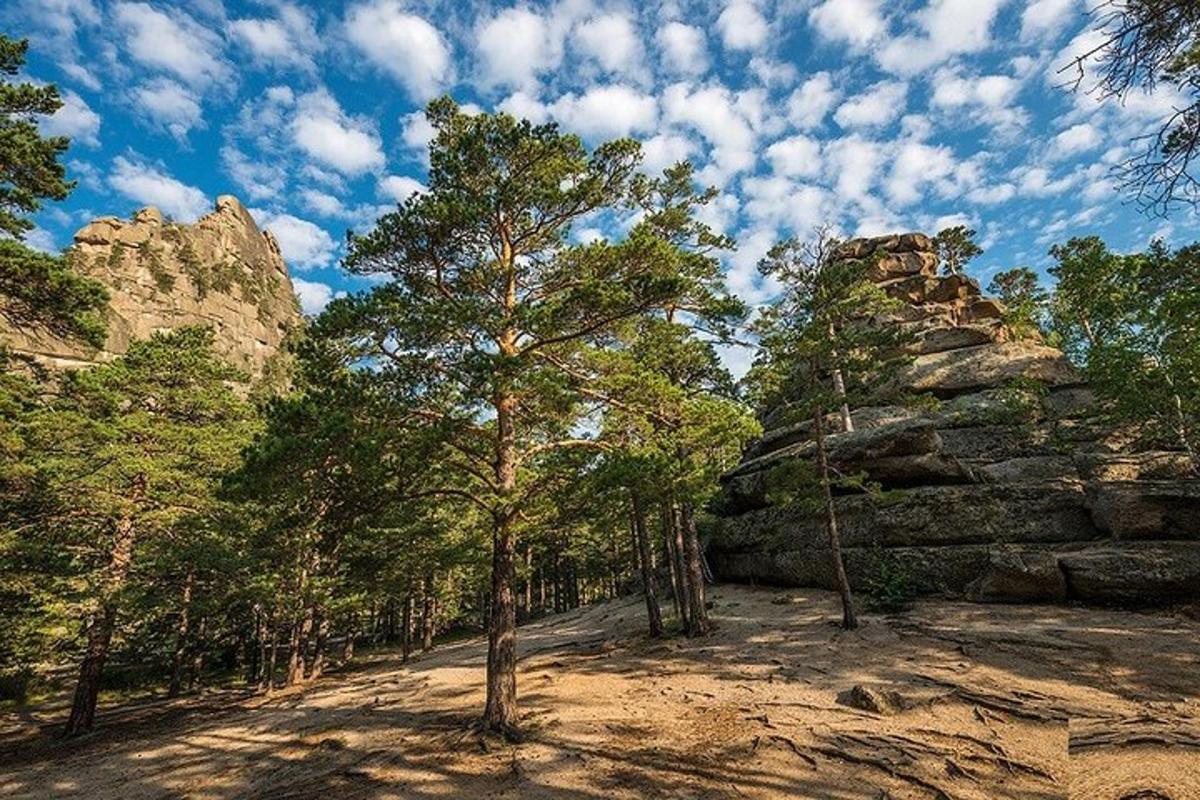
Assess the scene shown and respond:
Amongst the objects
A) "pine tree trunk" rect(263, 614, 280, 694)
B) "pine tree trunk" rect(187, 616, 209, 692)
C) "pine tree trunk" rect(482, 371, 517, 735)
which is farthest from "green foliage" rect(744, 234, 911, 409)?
"pine tree trunk" rect(187, 616, 209, 692)

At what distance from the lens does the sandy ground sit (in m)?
6.88

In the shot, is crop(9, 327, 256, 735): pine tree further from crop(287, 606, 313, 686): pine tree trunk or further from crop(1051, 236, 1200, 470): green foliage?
crop(1051, 236, 1200, 470): green foliage

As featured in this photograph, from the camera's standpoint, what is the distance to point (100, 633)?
51.6 ft

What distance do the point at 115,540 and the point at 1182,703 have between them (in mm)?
25531

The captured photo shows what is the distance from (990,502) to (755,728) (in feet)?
51.6

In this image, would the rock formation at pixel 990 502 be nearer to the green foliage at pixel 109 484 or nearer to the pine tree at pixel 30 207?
the pine tree at pixel 30 207

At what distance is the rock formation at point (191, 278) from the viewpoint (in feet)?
215

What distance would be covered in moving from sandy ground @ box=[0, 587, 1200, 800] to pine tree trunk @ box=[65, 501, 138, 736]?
3.02 ft

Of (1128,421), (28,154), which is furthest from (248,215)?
(1128,421)

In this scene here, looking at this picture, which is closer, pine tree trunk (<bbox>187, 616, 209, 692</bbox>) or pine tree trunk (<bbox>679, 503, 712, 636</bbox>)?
pine tree trunk (<bbox>679, 503, 712, 636</bbox>)

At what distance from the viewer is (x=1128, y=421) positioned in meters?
21.9

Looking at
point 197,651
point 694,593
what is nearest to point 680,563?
point 694,593

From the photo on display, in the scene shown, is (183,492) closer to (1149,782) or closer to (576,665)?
(576,665)

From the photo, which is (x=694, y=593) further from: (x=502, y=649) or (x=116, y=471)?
(x=116, y=471)
